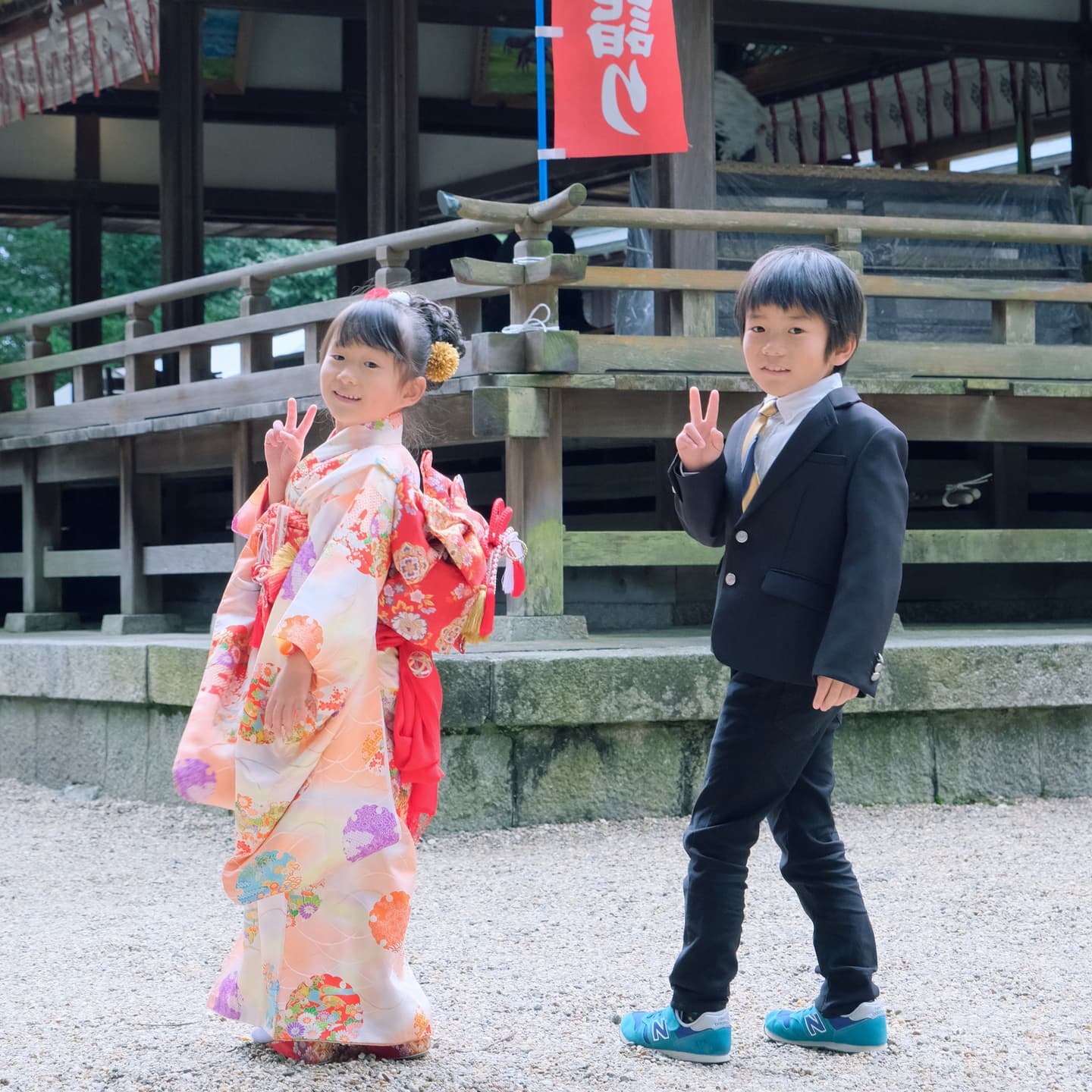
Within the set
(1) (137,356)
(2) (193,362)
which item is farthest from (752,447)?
(1) (137,356)

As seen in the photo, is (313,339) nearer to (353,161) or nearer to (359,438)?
(359,438)

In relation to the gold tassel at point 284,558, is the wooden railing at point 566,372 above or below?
above

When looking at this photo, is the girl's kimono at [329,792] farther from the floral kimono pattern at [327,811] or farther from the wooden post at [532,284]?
the wooden post at [532,284]

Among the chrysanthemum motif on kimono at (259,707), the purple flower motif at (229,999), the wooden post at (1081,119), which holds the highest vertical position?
the wooden post at (1081,119)

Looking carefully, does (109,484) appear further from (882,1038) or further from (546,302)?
(882,1038)

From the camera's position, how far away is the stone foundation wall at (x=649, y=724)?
4.90m

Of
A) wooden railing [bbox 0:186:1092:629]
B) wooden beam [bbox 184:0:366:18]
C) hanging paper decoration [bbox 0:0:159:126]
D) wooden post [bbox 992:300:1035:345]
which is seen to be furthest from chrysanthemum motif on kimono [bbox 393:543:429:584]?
wooden beam [bbox 184:0:366:18]

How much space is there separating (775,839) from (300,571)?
1027 millimetres

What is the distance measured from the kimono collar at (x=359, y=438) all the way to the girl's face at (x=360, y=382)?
1 cm

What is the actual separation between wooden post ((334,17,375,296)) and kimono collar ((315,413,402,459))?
7089mm

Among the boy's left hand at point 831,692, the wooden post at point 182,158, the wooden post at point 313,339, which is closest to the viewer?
the boy's left hand at point 831,692

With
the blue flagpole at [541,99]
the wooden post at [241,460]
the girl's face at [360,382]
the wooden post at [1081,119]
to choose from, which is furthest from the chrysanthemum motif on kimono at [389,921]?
the wooden post at [1081,119]

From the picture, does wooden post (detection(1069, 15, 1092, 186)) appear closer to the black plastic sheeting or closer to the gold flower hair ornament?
the black plastic sheeting

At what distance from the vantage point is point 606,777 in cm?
505
